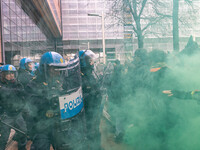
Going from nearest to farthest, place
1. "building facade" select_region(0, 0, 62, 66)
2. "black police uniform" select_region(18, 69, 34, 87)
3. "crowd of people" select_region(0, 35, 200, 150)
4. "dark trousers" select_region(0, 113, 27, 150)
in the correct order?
"crowd of people" select_region(0, 35, 200, 150), "dark trousers" select_region(0, 113, 27, 150), "black police uniform" select_region(18, 69, 34, 87), "building facade" select_region(0, 0, 62, 66)

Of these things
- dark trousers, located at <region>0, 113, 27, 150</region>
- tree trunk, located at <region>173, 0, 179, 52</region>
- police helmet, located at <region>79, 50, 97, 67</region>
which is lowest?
dark trousers, located at <region>0, 113, 27, 150</region>

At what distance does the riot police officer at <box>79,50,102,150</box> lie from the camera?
11.0 ft

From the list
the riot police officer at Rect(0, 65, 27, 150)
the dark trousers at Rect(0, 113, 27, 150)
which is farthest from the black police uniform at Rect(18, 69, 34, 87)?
the dark trousers at Rect(0, 113, 27, 150)

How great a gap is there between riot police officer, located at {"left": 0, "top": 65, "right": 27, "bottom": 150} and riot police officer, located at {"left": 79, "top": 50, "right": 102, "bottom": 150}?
1226mm

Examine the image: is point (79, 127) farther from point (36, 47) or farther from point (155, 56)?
point (36, 47)

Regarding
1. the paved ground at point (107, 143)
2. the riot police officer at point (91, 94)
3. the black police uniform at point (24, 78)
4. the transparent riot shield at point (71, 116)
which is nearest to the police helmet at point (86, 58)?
the riot police officer at point (91, 94)

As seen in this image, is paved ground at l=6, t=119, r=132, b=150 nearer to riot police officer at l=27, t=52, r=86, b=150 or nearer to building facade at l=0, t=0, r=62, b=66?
riot police officer at l=27, t=52, r=86, b=150

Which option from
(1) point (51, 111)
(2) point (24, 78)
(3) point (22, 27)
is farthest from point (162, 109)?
(3) point (22, 27)

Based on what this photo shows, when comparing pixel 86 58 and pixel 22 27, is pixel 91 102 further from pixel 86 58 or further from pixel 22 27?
pixel 22 27

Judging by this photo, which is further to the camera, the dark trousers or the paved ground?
the paved ground

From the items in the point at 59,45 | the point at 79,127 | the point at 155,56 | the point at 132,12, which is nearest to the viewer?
the point at 79,127

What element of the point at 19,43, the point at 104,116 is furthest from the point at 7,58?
the point at 104,116

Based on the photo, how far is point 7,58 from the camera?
8.00 meters

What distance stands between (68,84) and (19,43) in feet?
28.2
